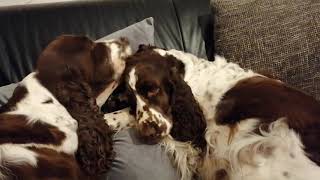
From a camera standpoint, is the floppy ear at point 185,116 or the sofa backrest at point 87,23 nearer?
the floppy ear at point 185,116

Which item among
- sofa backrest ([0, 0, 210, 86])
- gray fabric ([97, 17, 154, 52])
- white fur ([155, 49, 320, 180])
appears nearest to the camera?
white fur ([155, 49, 320, 180])

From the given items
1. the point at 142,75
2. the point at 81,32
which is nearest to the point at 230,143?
the point at 142,75

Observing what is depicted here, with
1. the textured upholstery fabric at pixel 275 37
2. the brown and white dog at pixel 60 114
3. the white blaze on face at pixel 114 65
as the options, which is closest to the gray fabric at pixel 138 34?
the white blaze on face at pixel 114 65

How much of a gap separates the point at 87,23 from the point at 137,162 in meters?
0.96

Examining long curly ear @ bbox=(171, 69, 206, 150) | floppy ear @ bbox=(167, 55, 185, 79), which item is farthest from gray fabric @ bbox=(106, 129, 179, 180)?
floppy ear @ bbox=(167, 55, 185, 79)

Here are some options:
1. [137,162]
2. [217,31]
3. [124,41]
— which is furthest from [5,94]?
[217,31]

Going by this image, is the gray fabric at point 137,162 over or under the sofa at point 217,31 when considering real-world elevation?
under

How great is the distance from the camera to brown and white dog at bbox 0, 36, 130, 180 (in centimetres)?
172

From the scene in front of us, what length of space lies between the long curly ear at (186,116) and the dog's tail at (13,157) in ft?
2.04

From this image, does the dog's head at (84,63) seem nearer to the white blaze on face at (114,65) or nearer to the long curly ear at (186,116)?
the white blaze on face at (114,65)

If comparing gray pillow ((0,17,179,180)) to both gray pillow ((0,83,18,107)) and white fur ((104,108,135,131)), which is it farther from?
gray pillow ((0,83,18,107))

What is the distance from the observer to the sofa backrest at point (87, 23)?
98.0 inches

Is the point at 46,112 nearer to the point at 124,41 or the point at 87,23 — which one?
the point at 124,41

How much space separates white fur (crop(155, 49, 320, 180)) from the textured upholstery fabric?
35 centimetres
